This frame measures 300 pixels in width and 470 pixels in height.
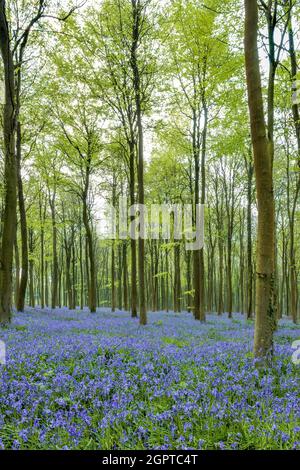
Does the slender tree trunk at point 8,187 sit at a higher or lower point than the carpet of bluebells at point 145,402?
higher

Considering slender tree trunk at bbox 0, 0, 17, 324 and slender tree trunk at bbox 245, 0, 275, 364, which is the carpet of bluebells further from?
slender tree trunk at bbox 0, 0, 17, 324

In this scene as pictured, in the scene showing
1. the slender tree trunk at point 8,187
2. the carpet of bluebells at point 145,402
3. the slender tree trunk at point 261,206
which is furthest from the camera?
the slender tree trunk at point 8,187

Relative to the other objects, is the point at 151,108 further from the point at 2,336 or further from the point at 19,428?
the point at 19,428

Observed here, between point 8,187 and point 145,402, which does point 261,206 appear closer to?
point 145,402

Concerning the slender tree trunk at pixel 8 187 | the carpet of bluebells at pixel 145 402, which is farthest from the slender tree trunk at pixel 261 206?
the slender tree trunk at pixel 8 187

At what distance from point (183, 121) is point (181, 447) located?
1938 cm

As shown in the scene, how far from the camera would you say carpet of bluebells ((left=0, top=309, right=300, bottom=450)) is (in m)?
3.11

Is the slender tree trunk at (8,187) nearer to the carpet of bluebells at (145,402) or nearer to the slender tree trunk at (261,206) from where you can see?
the carpet of bluebells at (145,402)

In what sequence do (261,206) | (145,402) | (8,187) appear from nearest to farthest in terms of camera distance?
(145,402) < (261,206) < (8,187)

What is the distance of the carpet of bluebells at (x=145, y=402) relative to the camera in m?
3.11

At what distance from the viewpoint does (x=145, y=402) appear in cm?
385

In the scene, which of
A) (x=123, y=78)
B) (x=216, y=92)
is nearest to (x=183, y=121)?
(x=216, y=92)

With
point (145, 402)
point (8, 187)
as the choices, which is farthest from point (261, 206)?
point (8, 187)

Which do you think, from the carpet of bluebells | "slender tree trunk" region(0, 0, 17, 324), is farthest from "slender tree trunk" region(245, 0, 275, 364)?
"slender tree trunk" region(0, 0, 17, 324)
